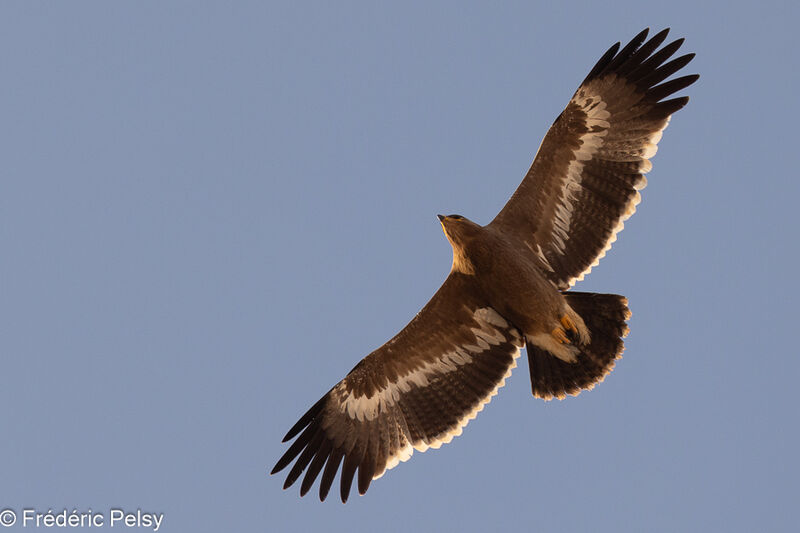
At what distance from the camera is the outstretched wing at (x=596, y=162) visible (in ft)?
29.1

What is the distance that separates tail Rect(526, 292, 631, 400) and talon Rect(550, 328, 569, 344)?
68mm

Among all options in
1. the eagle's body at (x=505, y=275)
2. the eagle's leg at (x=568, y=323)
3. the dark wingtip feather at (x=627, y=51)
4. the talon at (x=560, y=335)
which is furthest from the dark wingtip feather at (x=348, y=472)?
the dark wingtip feather at (x=627, y=51)

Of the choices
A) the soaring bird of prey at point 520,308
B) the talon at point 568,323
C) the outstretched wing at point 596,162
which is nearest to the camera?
the talon at point 568,323

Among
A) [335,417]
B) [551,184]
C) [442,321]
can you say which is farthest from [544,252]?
[335,417]

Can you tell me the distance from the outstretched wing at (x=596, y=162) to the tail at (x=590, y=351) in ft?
1.84

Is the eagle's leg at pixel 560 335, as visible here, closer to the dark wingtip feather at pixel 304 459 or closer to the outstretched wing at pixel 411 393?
the outstretched wing at pixel 411 393

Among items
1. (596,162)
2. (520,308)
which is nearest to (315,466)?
(520,308)

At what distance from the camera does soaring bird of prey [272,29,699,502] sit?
8.69 m

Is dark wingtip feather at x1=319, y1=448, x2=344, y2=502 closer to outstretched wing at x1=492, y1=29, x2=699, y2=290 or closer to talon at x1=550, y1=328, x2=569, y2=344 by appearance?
talon at x1=550, y1=328, x2=569, y2=344

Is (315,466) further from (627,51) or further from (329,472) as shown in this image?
(627,51)

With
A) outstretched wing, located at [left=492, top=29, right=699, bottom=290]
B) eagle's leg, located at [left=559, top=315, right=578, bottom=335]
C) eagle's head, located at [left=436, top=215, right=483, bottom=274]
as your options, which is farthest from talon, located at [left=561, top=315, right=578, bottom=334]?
eagle's head, located at [left=436, top=215, right=483, bottom=274]

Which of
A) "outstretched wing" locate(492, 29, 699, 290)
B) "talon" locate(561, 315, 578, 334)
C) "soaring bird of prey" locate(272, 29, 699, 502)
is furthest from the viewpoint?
"outstretched wing" locate(492, 29, 699, 290)

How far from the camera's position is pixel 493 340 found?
914cm

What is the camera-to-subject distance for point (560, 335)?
859cm
